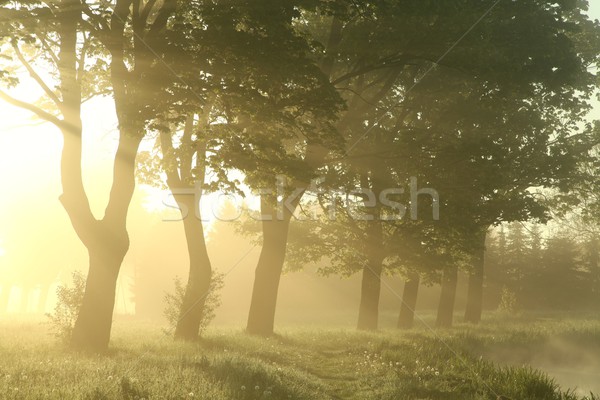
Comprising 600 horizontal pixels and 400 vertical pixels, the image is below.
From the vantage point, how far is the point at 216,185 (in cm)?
1368

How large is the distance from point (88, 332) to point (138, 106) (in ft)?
19.7

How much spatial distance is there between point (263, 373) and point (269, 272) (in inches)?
455

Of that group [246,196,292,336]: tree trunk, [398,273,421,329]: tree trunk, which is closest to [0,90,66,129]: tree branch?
[246,196,292,336]: tree trunk

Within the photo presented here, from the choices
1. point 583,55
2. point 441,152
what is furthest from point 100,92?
point 583,55

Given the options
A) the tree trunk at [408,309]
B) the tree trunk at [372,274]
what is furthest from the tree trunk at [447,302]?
the tree trunk at [372,274]

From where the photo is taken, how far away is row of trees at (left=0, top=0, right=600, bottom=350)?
11.5 meters

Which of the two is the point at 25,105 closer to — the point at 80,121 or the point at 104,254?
the point at 80,121

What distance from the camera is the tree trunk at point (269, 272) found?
21.7 metres

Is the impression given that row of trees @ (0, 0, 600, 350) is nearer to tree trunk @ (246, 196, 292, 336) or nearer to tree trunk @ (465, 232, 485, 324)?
tree trunk @ (246, 196, 292, 336)

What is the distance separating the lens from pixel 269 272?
71.7ft

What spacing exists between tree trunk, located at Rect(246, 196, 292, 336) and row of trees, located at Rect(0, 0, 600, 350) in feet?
0.20

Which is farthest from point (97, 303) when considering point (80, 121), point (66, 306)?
point (80, 121)

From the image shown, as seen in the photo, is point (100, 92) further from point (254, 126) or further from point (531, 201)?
point (531, 201)

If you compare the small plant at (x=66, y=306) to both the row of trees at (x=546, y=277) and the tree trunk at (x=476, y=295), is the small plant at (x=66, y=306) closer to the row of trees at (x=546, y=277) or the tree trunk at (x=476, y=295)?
the tree trunk at (x=476, y=295)
